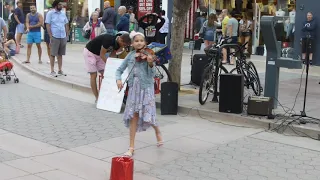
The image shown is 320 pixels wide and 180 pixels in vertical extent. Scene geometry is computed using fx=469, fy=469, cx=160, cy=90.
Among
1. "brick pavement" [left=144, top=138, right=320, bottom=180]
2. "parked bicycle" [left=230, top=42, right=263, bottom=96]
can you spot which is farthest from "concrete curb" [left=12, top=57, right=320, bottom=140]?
"parked bicycle" [left=230, top=42, right=263, bottom=96]

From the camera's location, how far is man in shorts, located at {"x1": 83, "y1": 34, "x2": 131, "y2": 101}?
8758 millimetres

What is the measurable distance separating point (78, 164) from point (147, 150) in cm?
108

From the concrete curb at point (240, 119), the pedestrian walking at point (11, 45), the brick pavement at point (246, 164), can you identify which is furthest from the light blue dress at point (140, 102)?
the pedestrian walking at point (11, 45)

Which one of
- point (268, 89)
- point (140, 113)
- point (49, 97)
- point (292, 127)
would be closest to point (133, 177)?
point (140, 113)

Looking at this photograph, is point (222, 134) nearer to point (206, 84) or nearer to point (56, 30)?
point (206, 84)

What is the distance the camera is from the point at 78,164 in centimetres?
587

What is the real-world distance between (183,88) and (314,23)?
20.2 feet

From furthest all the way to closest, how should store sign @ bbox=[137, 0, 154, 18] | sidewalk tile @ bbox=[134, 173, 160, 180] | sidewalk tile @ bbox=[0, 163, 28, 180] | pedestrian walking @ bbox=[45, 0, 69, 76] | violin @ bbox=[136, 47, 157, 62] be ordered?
store sign @ bbox=[137, 0, 154, 18] → pedestrian walking @ bbox=[45, 0, 69, 76] → violin @ bbox=[136, 47, 157, 62] → sidewalk tile @ bbox=[134, 173, 160, 180] → sidewalk tile @ bbox=[0, 163, 28, 180]

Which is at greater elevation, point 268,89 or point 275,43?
point 275,43

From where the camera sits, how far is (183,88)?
11.1 meters

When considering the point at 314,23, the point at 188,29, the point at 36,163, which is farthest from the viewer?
the point at 188,29

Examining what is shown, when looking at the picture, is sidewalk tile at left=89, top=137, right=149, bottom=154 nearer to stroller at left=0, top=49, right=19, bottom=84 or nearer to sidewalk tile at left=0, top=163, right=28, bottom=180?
sidewalk tile at left=0, top=163, right=28, bottom=180

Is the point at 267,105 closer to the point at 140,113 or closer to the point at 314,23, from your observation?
the point at 140,113

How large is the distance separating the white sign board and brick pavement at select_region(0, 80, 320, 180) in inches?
9.5
